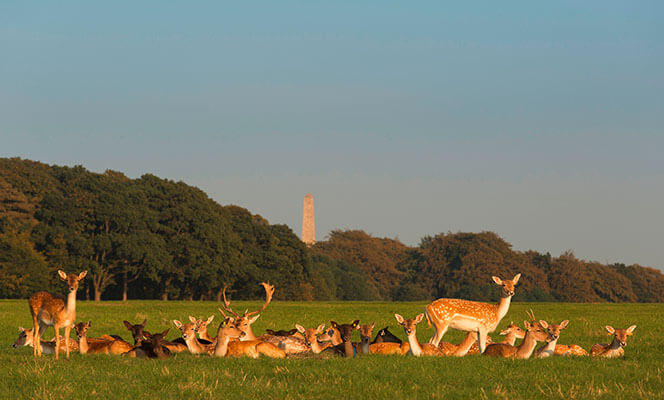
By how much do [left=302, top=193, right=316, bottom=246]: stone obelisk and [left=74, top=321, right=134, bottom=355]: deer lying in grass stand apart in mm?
104870

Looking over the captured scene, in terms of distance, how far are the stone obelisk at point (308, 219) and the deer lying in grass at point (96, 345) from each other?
104870 mm

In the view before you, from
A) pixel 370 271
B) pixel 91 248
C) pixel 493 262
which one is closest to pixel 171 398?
pixel 91 248

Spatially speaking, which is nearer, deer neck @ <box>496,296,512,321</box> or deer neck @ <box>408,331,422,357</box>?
deer neck @ <box>408,331,422,357</box>

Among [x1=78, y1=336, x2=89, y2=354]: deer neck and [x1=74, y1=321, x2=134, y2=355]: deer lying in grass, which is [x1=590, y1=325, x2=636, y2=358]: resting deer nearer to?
[x1=74, y1=321, x2=134, y2=355]: deer lying in grass

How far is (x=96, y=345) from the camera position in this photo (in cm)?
1708

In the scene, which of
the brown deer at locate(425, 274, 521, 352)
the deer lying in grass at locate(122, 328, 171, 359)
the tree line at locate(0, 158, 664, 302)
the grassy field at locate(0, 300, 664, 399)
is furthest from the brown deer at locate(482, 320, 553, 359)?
the tree line at locate(0, 158, 664, 302)

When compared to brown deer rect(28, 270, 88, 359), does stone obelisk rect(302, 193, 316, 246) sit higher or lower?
higher

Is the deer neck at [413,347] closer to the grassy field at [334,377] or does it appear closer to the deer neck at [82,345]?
the grassy field at [334,377]

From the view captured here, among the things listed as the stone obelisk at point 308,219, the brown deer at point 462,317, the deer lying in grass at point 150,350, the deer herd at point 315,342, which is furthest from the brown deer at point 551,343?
the stone obelisk at point 308,219

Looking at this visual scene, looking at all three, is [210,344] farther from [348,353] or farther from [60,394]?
[60,394]

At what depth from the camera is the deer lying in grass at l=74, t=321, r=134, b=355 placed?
16.5m

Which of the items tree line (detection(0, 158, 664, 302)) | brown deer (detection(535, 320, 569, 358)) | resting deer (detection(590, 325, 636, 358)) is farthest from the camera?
tree line (detection(0, 158, 664, 302))

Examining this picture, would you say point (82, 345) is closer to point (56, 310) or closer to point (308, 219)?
point (56, 310)

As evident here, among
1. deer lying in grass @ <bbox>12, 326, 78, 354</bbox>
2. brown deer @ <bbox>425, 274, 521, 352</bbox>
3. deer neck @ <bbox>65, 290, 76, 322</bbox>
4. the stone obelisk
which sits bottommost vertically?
deer lying in grass @ <bbox>12, 326, 78, 354</bbox>
